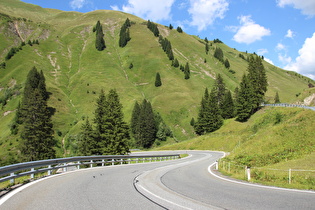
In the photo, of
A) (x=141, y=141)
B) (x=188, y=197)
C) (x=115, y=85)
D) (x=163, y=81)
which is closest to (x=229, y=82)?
(x=163, y=81)

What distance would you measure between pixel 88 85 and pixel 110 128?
73.3 meters

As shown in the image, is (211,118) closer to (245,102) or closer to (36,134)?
(245,102)

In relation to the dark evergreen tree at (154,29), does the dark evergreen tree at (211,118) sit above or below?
below

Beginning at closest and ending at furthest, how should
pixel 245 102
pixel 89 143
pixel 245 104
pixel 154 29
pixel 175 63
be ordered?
pixel 89 143 → pixel 245 104 → pixel 245 102 → pixel 175 63 → pixel 154 29

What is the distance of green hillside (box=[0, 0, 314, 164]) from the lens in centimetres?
8762

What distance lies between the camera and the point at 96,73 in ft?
402

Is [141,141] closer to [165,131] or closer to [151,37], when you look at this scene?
[165,131]

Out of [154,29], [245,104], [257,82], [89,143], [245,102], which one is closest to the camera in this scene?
[89,143]

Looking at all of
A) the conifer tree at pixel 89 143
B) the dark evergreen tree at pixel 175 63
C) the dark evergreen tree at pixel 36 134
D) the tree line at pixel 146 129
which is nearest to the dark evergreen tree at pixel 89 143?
the conifer tree at pixel 89 143

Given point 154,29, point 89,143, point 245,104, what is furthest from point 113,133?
point 154,29

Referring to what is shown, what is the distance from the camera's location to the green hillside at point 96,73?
87.6 m

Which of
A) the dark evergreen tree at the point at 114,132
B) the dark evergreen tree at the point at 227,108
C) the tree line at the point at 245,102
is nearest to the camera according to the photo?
the dark evergreen tree at the point at 114,132

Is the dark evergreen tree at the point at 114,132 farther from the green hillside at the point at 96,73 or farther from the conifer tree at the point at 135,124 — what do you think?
the conifer tree at the point at 135,124

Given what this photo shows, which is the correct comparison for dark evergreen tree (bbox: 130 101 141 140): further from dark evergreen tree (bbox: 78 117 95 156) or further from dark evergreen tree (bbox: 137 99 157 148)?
dark evergreen tree (bbox: 78 117 95 156)
